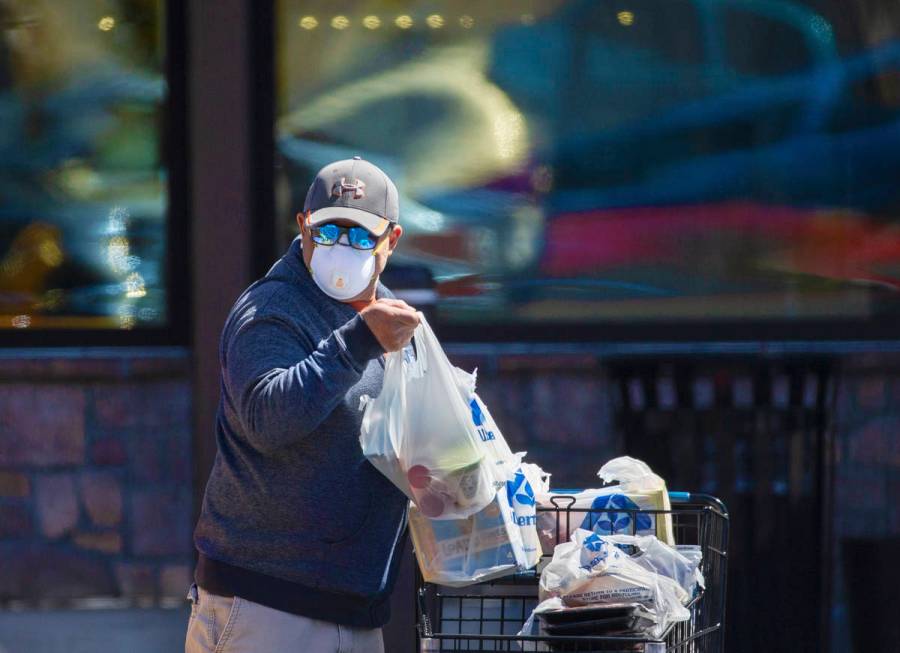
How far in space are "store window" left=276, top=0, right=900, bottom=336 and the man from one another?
2.91 meters

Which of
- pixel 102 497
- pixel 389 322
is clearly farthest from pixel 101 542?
pixel 389 322

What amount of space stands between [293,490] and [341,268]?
0.44 meters

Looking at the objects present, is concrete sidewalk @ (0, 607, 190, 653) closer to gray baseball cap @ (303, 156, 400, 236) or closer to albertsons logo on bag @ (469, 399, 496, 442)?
albertsons logo on bag @ (469, 399, 496, 442)

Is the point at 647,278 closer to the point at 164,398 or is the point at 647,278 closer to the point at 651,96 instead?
the point at 651,96

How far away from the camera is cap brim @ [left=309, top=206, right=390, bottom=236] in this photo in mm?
2652

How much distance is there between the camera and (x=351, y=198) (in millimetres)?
2654

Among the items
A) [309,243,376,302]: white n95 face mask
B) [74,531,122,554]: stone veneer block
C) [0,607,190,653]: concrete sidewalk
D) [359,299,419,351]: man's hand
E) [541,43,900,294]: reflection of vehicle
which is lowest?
[0,607,190,653]: concrete sidewalk

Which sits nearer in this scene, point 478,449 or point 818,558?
point 478,449

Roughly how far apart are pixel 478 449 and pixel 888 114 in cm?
365

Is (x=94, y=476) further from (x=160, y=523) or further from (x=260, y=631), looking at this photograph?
(x=260, y=631)

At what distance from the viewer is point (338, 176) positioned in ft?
8.78

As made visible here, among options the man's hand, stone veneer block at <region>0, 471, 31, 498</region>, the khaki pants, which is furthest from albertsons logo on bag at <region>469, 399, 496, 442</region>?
stone veneer block at <region>0, 471, 31, 498</region>

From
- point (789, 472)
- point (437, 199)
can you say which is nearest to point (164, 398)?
point (437, 199)

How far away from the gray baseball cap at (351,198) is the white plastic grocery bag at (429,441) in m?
0.27
